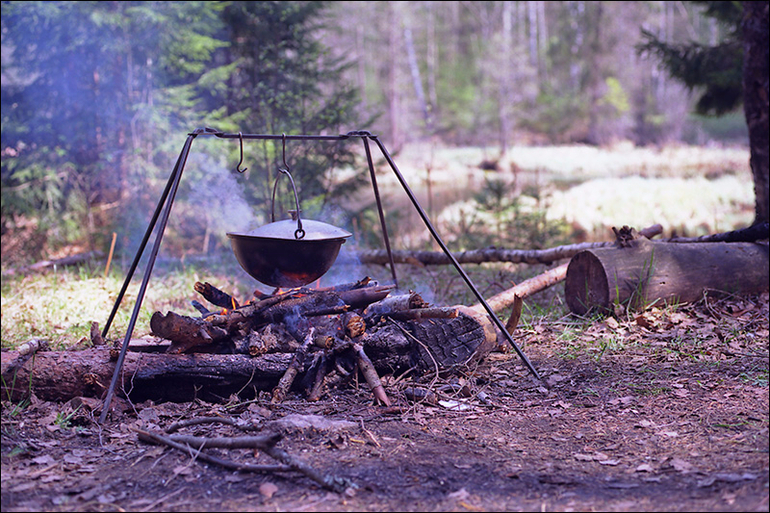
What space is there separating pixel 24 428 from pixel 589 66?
110ft

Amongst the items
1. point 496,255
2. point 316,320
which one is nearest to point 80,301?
point 316,320

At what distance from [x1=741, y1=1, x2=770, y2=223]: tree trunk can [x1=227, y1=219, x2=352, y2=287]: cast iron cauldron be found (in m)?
5.38

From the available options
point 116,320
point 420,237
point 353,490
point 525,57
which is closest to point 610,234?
point 420,237

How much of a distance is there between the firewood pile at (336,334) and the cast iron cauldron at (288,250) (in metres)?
0.29

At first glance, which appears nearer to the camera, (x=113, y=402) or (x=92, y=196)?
(x=113, y=402)

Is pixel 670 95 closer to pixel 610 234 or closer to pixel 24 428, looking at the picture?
pixel 610 234

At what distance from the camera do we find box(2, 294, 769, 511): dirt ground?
2.37 m

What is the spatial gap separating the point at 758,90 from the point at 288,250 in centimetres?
593

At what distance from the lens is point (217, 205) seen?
35.2 feet

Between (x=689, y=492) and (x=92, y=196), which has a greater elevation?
(x=92, y=196)

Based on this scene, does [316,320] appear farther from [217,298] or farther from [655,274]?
[655,274]

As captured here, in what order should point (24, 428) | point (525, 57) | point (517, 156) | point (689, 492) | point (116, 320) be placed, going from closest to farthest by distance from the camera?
point (689, 492) → point (24, 428) → point (116, 320) → point (517, 156) → point (525, 57)

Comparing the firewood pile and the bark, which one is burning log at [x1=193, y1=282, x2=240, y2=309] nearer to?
the firewood pile

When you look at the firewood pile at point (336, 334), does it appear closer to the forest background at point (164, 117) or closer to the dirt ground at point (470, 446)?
the dirt ground at point (470, 446)
